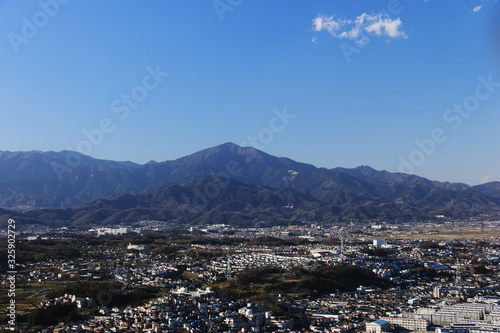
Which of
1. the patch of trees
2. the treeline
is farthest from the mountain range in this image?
the treeline

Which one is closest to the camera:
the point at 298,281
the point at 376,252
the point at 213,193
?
the point at 298,281

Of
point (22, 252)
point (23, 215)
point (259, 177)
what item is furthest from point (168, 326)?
point (259, 177)

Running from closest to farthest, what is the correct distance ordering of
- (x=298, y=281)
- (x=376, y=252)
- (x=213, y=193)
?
(x=298, y=281) → (x=376, y=252) → (x=213, y=193)

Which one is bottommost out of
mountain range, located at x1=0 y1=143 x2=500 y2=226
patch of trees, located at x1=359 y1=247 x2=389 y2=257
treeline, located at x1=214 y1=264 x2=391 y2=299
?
treeline, located at x1=214 y1=264 x2=391 y2=299

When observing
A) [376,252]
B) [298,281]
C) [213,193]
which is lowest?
[298,281]

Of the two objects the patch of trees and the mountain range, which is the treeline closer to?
the patch of trees

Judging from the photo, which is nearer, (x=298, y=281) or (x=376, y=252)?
(x=298, y=281)

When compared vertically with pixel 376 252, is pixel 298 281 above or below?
below

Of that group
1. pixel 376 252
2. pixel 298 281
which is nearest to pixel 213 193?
pixel 376 252

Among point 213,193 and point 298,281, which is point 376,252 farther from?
point 213,193
